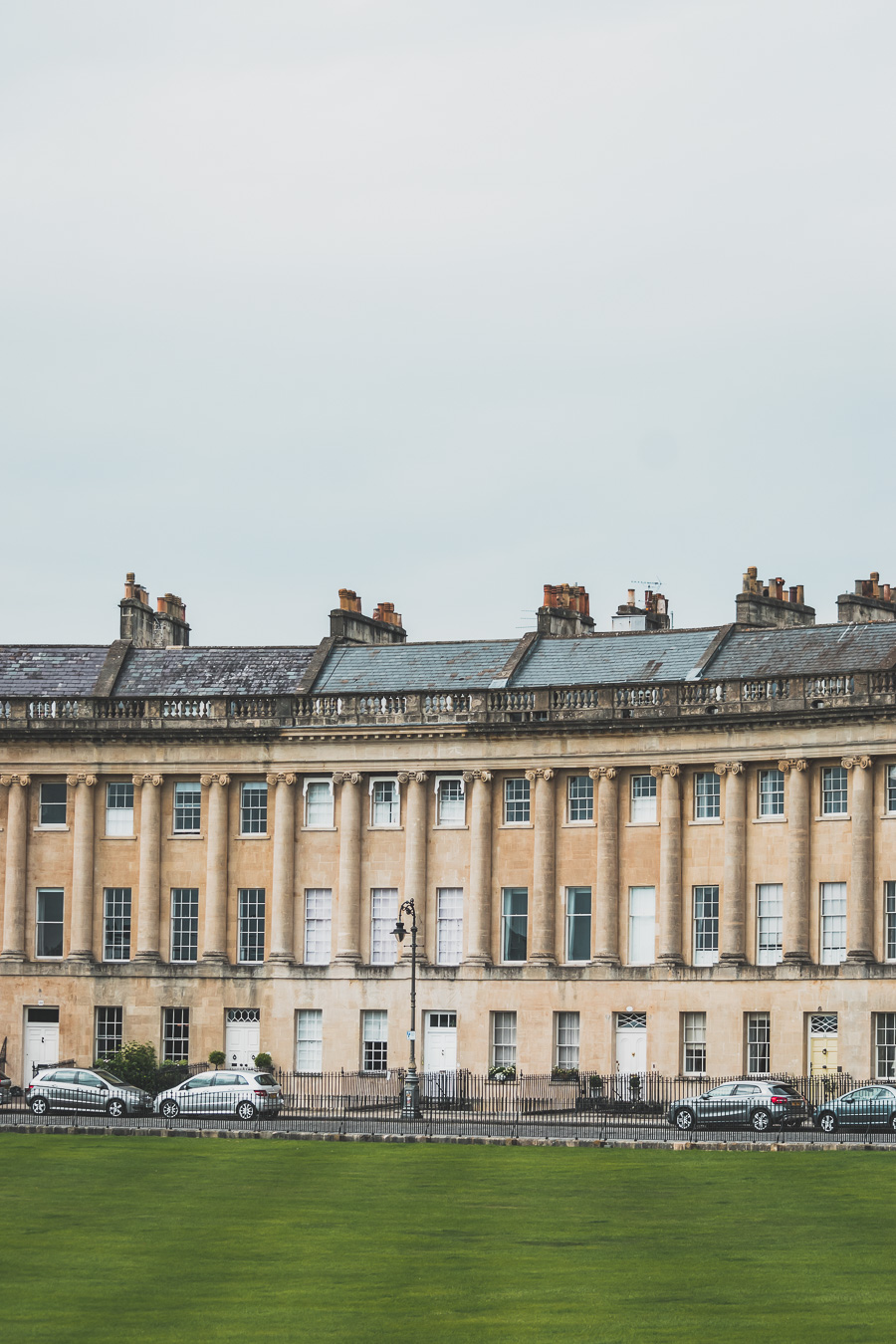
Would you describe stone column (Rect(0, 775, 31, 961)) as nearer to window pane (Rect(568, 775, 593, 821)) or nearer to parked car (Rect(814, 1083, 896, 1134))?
window pane (Rect(568, 775, 593, 821))

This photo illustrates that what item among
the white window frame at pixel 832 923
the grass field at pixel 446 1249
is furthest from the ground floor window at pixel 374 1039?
the grass field at pixel 446 1249

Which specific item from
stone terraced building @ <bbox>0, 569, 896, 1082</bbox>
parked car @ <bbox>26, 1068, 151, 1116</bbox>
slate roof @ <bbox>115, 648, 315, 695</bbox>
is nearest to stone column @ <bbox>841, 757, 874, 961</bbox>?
stone terraced building @ <bbox>0, 569, 896, 1082</bbox>

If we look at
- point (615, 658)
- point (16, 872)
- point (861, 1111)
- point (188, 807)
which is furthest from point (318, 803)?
point (861, 1111)

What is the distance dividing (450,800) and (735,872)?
32.8 feet

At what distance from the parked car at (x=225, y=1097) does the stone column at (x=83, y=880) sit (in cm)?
1525

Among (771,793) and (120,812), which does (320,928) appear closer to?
(120,812)

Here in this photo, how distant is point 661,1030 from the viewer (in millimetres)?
71625

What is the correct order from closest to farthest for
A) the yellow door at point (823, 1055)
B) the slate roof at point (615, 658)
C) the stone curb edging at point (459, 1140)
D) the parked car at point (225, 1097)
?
1. the stone curb edging at point (459, 1140)
2. the parked car at point (225, 1097)
3. the yellow door at point (823, 1055)
4. the slate roof at point (615, 658)

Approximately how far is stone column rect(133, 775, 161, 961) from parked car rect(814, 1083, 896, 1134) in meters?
27.2

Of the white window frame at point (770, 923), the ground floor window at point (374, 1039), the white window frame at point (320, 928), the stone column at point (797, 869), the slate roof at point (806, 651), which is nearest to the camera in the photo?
the stone column at point (797, 869)

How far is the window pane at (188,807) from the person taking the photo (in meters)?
78.4

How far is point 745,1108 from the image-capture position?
5828 cm

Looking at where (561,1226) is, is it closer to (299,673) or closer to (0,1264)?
(0,1264)

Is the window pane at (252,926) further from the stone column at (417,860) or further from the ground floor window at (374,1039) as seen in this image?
the stone column at (417,860)
